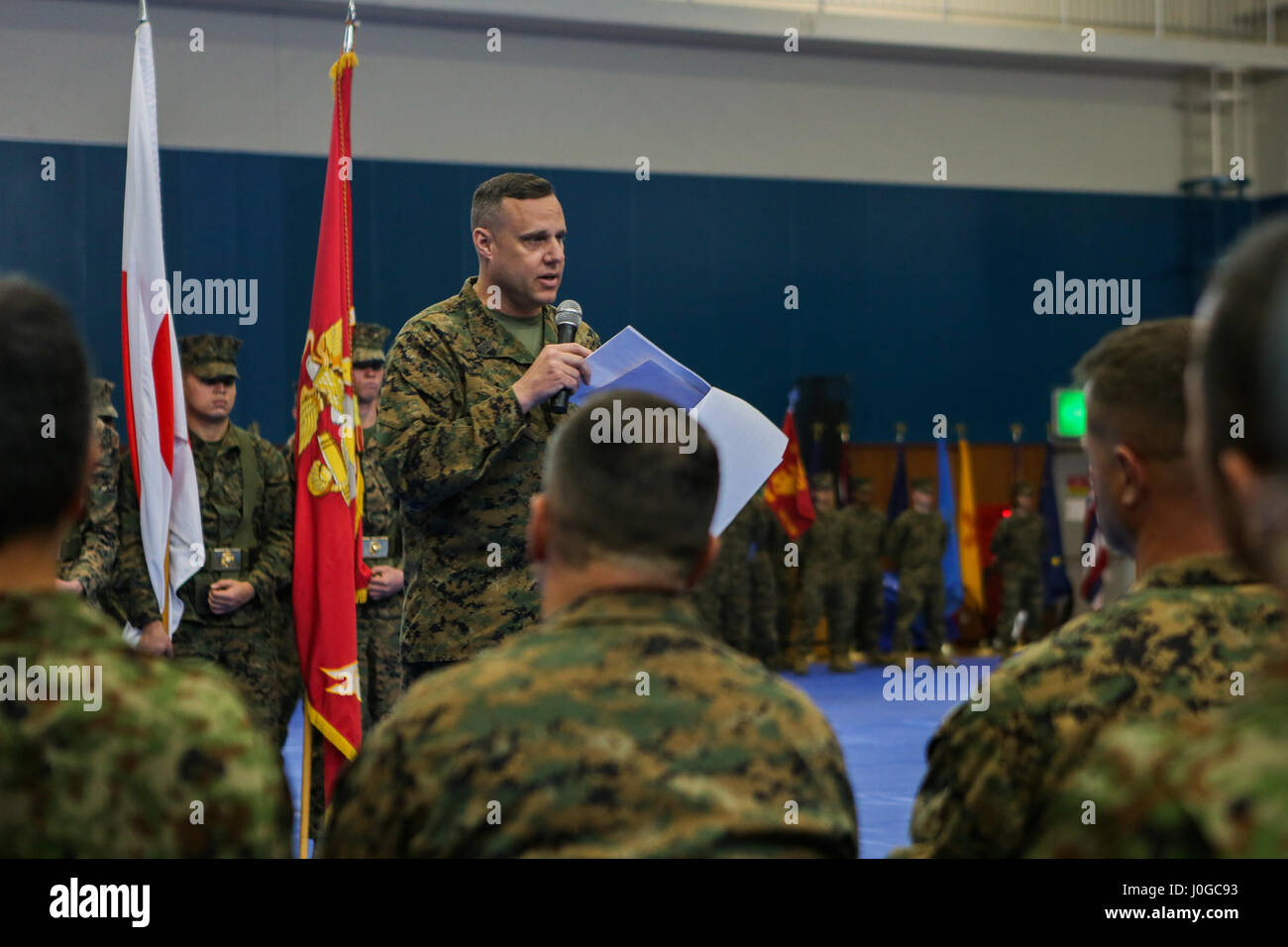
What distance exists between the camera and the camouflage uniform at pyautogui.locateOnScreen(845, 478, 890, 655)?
13.3 m

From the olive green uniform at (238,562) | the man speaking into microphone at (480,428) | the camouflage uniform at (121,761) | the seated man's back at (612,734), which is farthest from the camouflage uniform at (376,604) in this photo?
the camouflage uniform at (121,761)

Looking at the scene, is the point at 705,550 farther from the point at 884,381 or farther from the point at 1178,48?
the point at 1178,48

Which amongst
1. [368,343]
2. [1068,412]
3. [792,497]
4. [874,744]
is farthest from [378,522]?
[1068,412]

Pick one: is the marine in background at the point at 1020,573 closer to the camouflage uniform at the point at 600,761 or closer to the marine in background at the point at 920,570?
the marine in background at the point at 920,570

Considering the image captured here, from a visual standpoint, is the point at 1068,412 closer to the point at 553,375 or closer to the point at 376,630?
the point at 376,630

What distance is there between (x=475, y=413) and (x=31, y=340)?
5.99 ft

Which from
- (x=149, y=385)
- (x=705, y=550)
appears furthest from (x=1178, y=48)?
(x=705, y=550)

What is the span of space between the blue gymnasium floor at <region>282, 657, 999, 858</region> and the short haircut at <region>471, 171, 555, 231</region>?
1964mm

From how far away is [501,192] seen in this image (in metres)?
3.47

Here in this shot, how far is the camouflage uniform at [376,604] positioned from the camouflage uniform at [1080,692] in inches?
151

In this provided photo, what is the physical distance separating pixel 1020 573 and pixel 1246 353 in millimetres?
13303

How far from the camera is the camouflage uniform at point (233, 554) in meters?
4.90

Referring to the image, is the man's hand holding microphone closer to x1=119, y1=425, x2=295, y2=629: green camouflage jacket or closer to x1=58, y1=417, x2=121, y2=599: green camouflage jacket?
x1=119, y1=425, x2=295, y2=629: green camouflage jacket

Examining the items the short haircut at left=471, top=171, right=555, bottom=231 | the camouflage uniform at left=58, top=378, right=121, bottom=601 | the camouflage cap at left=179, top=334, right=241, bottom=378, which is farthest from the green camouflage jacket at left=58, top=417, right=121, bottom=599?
the short haircut at left=471, top=171, right=555, bottom=231
